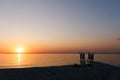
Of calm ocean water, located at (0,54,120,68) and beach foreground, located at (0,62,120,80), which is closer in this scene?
Answer: beach foreground, located at (0,62,120,80)

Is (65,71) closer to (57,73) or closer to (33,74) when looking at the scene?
(57,73)

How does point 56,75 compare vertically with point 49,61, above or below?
above

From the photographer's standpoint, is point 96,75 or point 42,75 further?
point 96,75

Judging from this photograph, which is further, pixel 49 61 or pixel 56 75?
pixel 49 61

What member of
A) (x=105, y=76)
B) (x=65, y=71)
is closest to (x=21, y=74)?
(x=65, y=71)

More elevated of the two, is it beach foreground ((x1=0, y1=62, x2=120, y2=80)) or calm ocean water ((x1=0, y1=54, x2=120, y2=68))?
beach foreground ((x1=0, y1=62, x2=120, y2=80))

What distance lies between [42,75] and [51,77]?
123 centimetres

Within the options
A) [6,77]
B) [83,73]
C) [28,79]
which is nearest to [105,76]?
[83,73]

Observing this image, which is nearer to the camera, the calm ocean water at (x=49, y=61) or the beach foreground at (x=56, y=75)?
the beach foreground at (x=56, y=75)

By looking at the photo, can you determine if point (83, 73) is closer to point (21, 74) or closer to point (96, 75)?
point (96, 75)

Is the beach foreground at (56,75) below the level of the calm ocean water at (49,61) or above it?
above

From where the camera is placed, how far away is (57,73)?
22.0m

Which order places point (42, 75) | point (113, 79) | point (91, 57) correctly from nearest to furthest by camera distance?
1. point (42, 75)
2. point (113, 79)
3. point (91, 57)

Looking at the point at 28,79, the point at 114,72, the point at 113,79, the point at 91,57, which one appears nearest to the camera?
the point at 28,79
